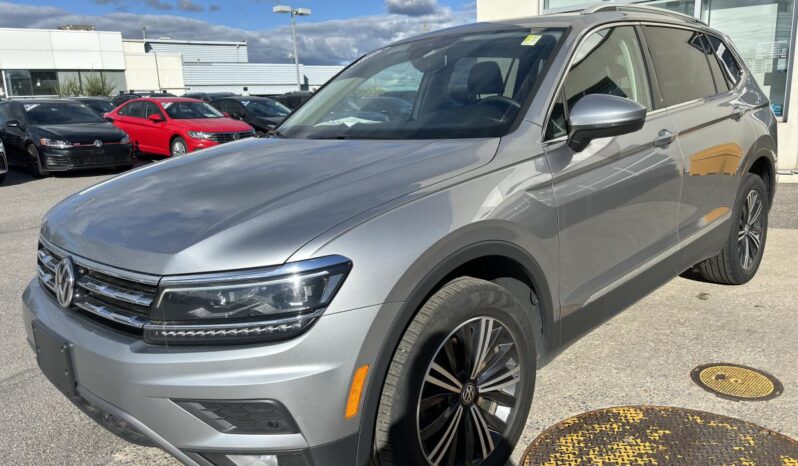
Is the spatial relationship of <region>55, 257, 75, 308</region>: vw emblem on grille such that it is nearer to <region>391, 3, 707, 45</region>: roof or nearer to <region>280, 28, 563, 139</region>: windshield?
<region>280, 28, 563, 139</region>: windshield

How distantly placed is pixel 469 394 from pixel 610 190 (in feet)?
3.89

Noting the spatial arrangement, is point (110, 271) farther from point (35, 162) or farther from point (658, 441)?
point (35, 162)

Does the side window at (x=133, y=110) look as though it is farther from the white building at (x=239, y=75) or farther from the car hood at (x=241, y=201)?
the white building at (x=239, y=75)

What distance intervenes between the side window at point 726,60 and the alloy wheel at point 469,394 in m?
2.90

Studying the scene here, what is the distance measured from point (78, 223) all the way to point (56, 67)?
2301 inches

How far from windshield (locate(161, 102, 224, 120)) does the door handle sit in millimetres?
12115

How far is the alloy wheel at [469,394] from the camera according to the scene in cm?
214

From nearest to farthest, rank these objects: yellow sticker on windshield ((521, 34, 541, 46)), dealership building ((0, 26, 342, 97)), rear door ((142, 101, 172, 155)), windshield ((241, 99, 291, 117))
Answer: yellow sticker on windshield ((521, 34, 541, 46)) < rear door ((142, 101, 172, 155)) < windshield ((241, 99, 291, 117)) < dealership building ((0, 26, 342, 97))

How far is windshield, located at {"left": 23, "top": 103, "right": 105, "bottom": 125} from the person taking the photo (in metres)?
12.4

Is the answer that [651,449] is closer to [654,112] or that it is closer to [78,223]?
[654,112]

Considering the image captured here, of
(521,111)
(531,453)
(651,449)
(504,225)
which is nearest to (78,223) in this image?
(504,225)

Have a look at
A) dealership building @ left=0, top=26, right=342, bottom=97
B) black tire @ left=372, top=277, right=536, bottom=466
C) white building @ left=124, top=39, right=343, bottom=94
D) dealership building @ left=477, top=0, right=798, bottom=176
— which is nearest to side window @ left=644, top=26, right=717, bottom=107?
black tire @ left=372, top=277, right=536, bottom=466

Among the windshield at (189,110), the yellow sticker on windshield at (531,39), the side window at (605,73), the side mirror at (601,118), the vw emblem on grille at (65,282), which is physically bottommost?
the vw emblem on grille at (65,282)

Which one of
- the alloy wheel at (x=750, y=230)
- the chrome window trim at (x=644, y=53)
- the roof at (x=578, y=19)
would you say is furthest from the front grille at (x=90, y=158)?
the alloy wheel at (x=750, y=230)
